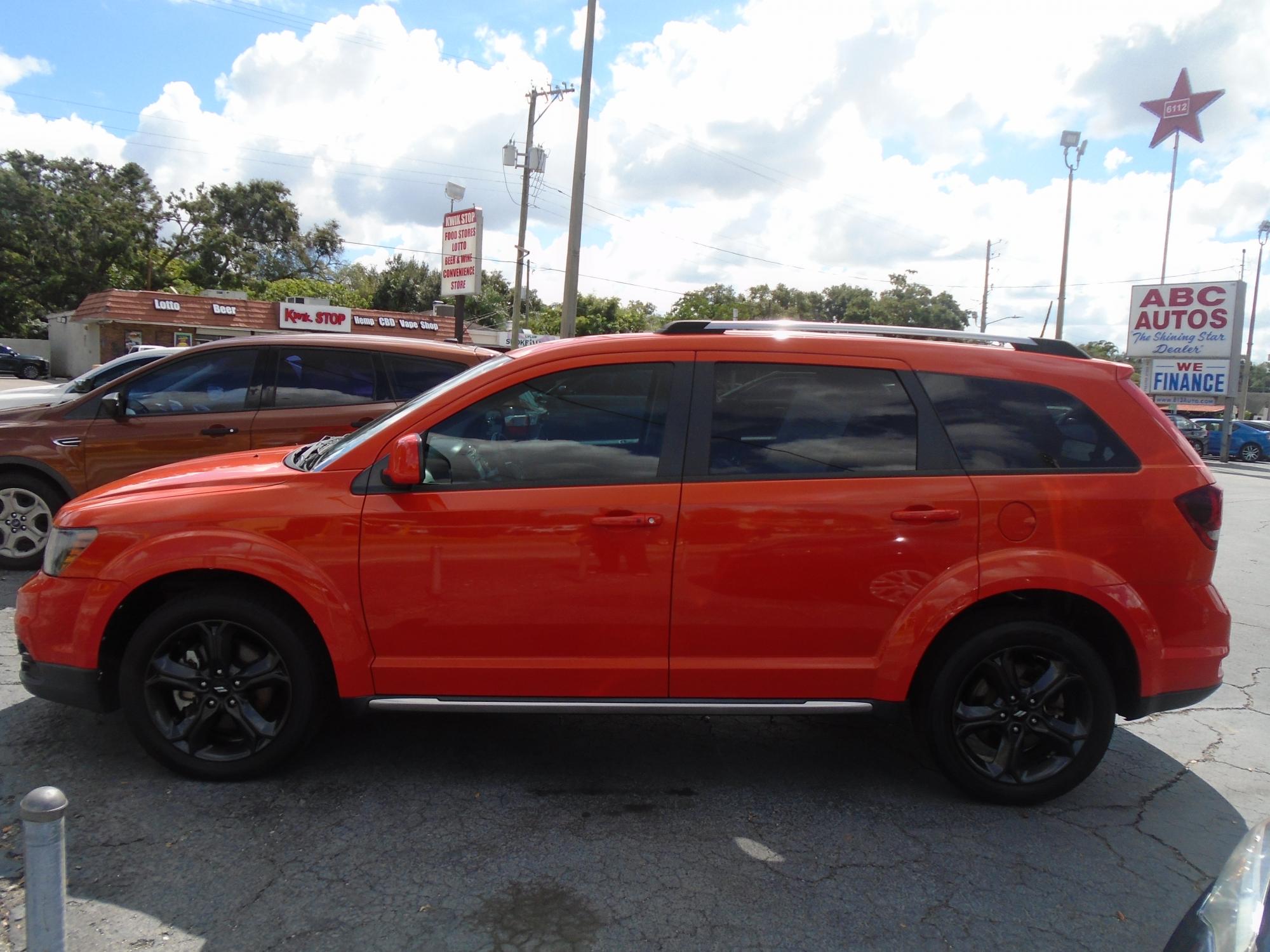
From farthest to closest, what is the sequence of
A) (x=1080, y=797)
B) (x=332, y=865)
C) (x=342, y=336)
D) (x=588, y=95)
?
1. (x=588, y=95)
2. (x=342, y=336)
3. (x=1080, y=797)
4. (x=332, y=865)

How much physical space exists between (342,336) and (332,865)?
477 cm

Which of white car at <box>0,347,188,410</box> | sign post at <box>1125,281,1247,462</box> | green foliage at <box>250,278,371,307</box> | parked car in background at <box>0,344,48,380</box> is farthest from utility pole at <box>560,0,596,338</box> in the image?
green foliage at <box>250,278,371,307</box>

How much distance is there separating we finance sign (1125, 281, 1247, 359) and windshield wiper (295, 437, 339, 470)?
34.7 m

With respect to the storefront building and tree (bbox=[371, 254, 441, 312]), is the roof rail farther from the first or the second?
tree (bbox=[371, 254, 441, 312])

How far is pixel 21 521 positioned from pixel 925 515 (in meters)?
6.50

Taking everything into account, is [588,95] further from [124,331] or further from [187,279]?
[187,279]

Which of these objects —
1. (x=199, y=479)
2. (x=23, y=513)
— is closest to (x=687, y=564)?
(x=199, y=479)

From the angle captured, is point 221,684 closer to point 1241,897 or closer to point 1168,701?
point 1241,897

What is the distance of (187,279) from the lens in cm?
5894

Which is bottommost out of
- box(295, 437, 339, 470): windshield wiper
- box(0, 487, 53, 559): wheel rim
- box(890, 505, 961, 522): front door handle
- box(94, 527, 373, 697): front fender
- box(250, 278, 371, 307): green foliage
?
box(0, 487, 53, 559): wheel rim

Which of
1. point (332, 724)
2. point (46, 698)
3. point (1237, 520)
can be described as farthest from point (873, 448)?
point (1237, 520)

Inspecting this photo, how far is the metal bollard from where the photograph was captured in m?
2.12

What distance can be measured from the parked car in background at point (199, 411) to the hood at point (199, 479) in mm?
2445

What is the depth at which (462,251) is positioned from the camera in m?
21.0
